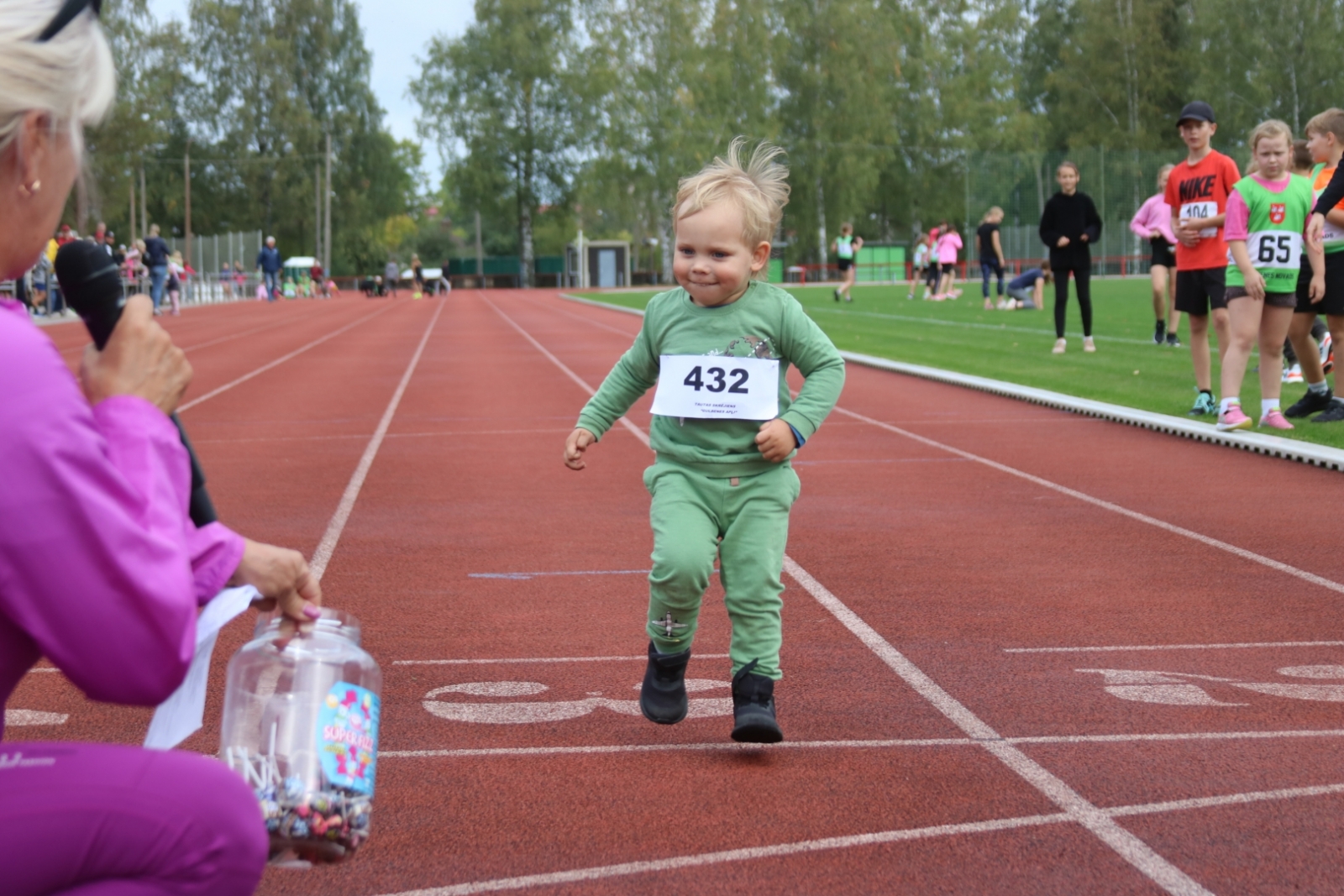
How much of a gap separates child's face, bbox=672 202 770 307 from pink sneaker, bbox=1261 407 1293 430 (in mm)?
7424

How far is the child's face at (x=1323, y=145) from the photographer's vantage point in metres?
10.6

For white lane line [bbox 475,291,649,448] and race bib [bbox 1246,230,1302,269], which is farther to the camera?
white lane line [bbox 475,291,649,448]

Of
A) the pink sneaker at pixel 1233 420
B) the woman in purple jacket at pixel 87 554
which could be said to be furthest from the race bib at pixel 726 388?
the pink sneaker at pixel 1233 420

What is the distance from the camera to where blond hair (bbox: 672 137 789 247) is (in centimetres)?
434

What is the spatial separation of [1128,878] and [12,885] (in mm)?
2353

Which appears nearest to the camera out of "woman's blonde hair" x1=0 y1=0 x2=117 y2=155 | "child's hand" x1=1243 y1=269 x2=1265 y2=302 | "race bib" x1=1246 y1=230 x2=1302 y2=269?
"woman's blonde hair" x1=0 y1=0 x2=117 y2=155

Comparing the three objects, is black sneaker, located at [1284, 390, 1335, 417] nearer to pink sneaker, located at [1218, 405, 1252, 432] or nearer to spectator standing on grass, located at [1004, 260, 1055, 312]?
pink sneaker, located at [1218, 405, 1252, 432]

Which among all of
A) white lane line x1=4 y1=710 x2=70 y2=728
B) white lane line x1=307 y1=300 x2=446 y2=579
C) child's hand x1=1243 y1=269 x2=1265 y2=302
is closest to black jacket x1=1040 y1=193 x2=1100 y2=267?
white lane line x1=307 y1=300 x2=446 y2=579

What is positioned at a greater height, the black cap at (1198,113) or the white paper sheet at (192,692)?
the black cap at (1198,113)

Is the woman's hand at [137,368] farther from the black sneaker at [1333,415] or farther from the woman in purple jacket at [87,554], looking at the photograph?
the black sneaker at [1333,415]

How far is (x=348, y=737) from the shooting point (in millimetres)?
2256

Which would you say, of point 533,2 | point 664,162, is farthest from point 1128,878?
point 533,2

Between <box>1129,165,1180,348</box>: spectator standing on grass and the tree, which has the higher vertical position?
the tree

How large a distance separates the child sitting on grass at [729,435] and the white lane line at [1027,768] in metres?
0.65
